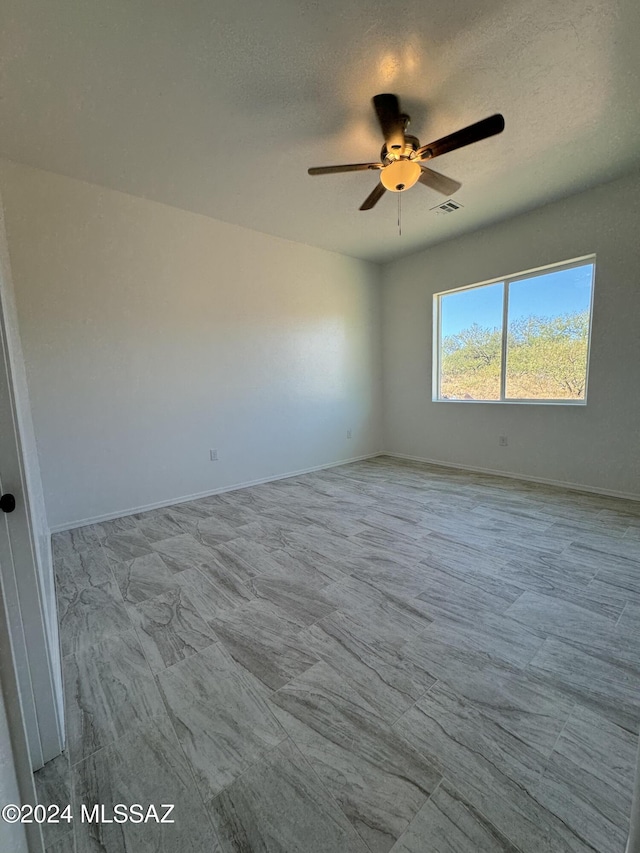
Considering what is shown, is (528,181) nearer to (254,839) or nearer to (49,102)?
(49,102)

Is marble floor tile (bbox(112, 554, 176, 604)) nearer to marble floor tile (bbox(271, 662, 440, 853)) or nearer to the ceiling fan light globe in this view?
marble floor tile (bbox(271, 662, 440, 853))

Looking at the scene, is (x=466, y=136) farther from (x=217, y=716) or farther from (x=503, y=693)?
(x=217, y=716)

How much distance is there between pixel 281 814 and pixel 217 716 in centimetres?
38

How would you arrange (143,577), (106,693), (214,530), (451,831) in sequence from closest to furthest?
(451,831) → (106,693) → (143,577) → (214,530)

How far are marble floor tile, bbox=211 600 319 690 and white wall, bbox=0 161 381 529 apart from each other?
1999 mm

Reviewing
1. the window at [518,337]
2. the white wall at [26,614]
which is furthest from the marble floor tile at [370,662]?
the window at [518,337]

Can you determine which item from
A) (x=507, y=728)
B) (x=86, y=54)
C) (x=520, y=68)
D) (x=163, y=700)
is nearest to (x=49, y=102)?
(x=86, y=54)

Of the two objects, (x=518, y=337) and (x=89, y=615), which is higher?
(x=518, y=337)

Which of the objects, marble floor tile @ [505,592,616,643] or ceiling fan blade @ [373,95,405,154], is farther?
ceiling fan blade @ [373,95,405,154]

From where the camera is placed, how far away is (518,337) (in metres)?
3.80

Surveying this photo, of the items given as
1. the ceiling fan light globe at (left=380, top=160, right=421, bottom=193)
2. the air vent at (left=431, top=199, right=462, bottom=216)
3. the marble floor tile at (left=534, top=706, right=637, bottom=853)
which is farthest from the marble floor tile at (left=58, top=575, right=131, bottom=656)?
the air vent at (left=431, top=199, right=462, bottom=216)

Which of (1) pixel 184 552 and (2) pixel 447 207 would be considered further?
(2) pixel 447 207

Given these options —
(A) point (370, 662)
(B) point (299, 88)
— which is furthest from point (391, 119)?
(A) point (370, 662)

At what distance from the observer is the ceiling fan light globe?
2.14 meters
